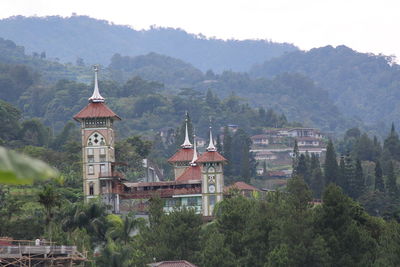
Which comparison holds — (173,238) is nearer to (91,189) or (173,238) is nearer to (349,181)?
(91,189)

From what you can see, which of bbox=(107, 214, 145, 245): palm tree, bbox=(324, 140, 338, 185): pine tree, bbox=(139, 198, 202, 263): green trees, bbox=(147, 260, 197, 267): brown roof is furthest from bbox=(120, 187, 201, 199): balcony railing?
bbox=(147, 260, 197, 267): brown roof

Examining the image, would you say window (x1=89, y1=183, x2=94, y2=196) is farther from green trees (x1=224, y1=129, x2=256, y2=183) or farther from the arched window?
green trees (x1=224, y1=129, x2=256, y2=183)

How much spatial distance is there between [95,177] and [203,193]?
27.2 ft

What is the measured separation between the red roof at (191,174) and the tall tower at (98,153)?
6049mm

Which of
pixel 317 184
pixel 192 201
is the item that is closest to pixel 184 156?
pixel 192 201

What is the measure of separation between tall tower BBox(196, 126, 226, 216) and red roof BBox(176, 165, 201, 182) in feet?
7.11

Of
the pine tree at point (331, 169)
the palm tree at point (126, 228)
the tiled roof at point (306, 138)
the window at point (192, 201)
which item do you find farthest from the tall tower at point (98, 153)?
the tiled roof at point (306, 138)

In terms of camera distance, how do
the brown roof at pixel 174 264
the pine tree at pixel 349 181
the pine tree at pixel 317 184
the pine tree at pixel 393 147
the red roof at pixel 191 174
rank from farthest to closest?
1. the pine tree at pixel 393 147
2. the pine tree at pixel 317 184
3. the pine tree at pixel 349 181
4. the red roof at pixel 191 174
5. the brown roof at pixel 174 264

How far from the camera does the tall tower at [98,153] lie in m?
78.8

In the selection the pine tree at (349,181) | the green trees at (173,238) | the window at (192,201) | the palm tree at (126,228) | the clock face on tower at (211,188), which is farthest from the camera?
the pine tree at (349,181)

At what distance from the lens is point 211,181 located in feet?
260

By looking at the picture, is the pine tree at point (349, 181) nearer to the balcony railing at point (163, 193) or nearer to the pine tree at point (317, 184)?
the pine tree at point (317, 184)

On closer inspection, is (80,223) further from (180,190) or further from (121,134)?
(121,134)

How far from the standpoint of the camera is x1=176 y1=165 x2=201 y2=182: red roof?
269 ft
